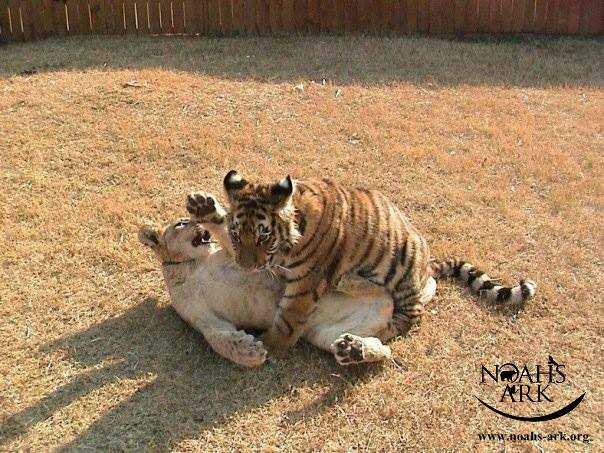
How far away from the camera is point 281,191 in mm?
3861

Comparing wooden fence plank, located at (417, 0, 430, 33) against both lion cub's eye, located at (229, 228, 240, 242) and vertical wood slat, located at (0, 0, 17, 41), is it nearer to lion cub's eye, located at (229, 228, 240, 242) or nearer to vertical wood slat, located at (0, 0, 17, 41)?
vertical wood slat, located at (0, 0, 17, 41)

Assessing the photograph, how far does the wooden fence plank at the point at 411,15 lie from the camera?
11.2m

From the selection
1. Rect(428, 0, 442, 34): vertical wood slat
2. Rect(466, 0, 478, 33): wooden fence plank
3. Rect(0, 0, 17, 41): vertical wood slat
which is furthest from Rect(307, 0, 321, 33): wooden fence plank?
Rect(0, 0, 17, 41): vertical wood slat

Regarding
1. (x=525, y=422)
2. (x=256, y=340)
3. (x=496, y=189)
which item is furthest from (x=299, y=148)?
(x=525, y=422)

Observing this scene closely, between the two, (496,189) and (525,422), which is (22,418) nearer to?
(525,422)

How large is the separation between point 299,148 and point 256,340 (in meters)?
3.33

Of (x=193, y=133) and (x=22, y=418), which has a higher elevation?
(x=193, y=133)

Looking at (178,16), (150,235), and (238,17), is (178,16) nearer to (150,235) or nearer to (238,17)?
(238,17)

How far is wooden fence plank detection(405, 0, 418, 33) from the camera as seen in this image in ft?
36.9

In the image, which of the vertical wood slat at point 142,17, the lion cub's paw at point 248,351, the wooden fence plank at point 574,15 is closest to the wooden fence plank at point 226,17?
the vertical wood slat at point 142,17

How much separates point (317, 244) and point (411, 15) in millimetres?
8130

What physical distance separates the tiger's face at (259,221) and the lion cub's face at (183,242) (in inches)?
25.8

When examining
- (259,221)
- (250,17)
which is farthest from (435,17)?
(259,221)

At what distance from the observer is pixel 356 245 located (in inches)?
166
